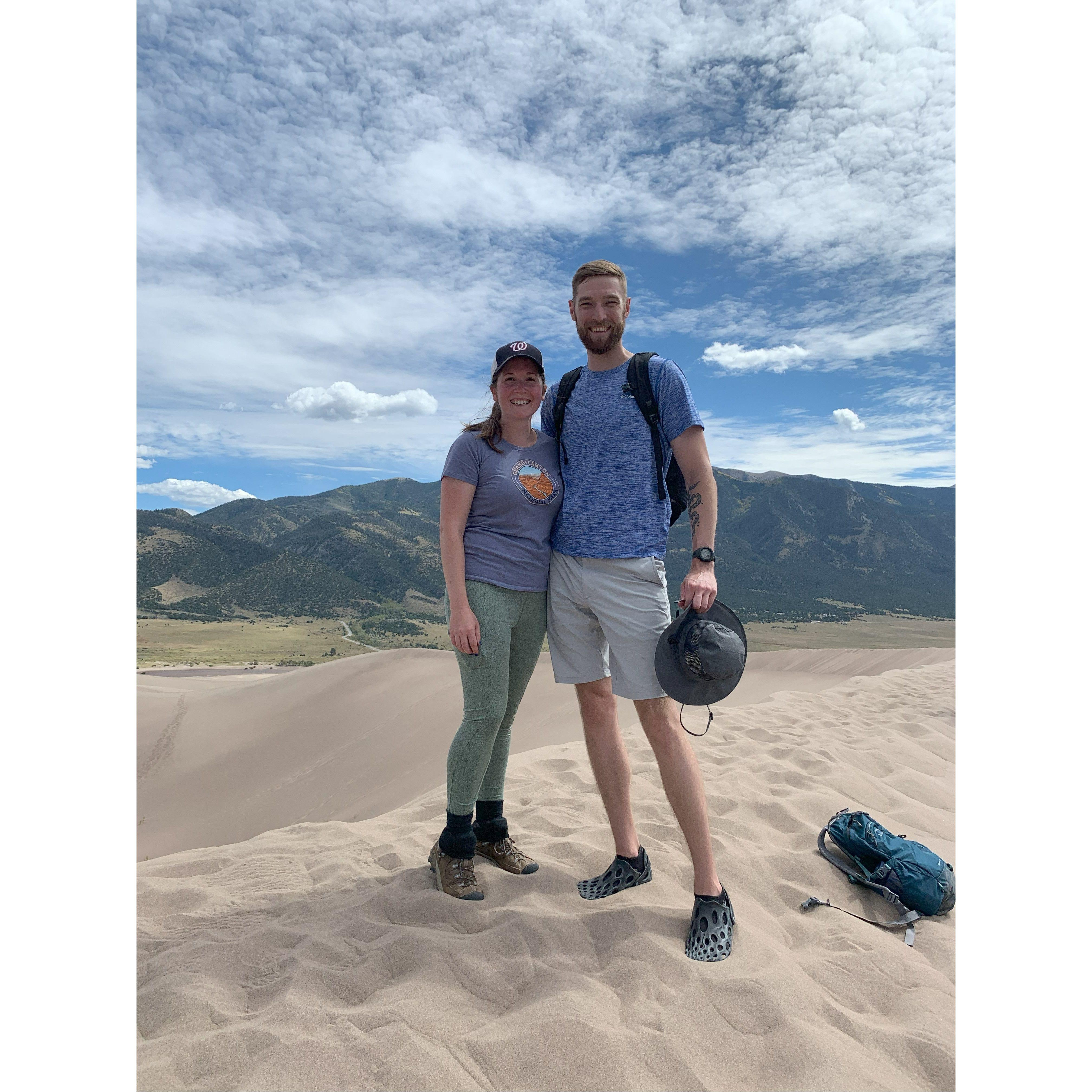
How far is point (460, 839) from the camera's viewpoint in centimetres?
283

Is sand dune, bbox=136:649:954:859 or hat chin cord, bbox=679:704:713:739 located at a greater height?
hat chin cord, bbox=679:704:713:739

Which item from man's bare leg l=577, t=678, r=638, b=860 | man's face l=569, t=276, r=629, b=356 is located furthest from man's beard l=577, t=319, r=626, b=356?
man's bare leg l=577, t=678, r=638, b=860

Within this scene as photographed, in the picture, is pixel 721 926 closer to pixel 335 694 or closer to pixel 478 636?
pixel 478 636

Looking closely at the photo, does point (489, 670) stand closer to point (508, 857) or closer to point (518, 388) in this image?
point (508, 857)

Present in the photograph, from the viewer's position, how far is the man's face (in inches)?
→ 103

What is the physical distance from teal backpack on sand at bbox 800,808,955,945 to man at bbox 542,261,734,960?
0.73 meters

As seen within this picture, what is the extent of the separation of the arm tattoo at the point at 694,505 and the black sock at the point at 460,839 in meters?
1.56

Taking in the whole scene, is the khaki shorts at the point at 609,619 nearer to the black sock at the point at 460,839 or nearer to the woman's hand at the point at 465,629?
the woman's hand at the point at 465,629

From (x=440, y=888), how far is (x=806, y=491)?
176082 mm

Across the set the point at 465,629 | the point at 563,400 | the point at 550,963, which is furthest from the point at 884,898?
the point at 563,400

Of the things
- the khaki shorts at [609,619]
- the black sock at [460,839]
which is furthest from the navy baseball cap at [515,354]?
the black sock at [460,839]

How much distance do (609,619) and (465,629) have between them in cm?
57

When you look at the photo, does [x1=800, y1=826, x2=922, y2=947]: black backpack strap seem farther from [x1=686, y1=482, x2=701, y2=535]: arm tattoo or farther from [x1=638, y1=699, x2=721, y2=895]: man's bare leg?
[x1=686, y1=482, x2=701, y2=535]: arm tattoo

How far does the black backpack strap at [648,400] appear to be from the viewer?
8.52ft
